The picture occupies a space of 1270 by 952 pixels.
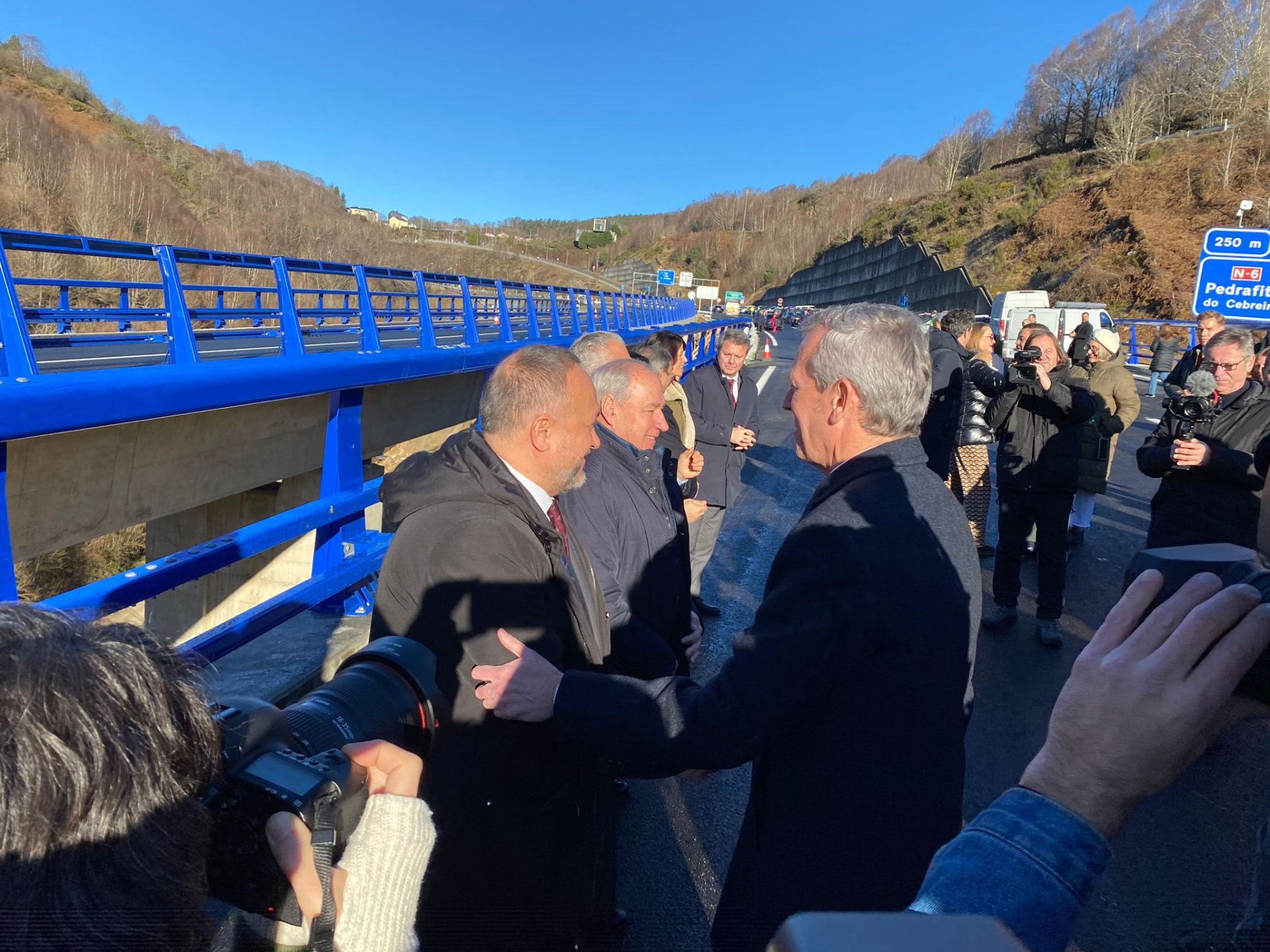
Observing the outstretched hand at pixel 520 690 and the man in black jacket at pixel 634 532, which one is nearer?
the outstretched hand at pixel 520 690

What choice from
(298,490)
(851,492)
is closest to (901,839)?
(851,492)

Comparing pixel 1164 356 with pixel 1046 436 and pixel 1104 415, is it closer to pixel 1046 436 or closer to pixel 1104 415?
pixel 1104 415

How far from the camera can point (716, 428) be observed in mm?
5328

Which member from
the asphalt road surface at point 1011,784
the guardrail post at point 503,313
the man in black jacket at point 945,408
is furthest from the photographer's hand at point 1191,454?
the guardrail post at point 503,313

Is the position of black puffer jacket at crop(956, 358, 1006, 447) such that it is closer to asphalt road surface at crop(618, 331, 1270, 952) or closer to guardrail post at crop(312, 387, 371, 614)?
asphalt road surface at crop(618, 331, 1270, 952)

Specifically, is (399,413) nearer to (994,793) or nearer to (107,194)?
(994,793)

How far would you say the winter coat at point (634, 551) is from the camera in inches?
98.8

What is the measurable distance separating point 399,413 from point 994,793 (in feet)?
23.2

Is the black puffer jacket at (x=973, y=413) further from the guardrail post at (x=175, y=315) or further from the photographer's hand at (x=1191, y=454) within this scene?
the guardrail post at (x=175, y=315)

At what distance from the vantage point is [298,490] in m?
8.67

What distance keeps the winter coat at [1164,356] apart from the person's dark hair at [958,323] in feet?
43.9

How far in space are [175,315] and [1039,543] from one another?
533 centimetres

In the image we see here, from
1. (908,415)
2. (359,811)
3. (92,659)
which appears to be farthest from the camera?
(908,415)

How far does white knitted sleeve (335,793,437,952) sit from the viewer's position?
3.23 ft
